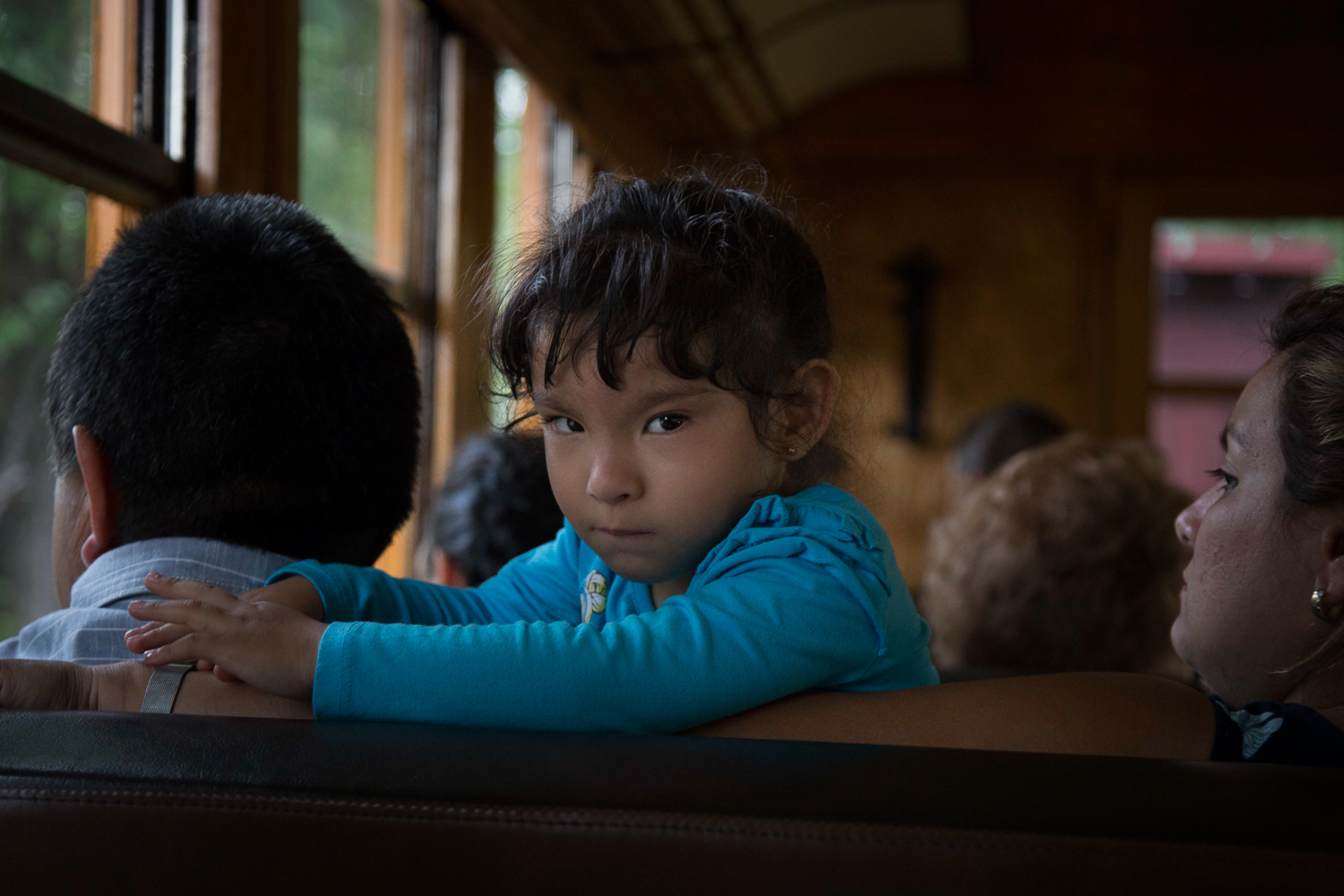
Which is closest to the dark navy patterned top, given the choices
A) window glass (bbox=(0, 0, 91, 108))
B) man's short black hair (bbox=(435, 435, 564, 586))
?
man's short black hair (bbox=(435, 435, 564, 586))

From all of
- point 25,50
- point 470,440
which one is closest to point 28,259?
point 25,50

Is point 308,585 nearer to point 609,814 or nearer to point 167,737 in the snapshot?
point 167,737

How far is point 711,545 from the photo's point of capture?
0.99 m

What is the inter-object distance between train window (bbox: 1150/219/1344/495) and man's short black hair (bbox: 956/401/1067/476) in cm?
218

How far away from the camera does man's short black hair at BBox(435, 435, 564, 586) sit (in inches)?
65.1

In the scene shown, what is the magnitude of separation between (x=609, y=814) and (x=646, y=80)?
4.05m

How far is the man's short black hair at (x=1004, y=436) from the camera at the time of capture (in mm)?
3621

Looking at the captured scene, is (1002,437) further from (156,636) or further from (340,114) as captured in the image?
(156,636)

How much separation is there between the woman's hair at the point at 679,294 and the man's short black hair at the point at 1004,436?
105 inches

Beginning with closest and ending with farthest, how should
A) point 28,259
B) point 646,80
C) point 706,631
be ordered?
point 706,631 → point 28,259 → point 646,80

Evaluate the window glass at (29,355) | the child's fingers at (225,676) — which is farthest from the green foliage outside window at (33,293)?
the child's fingers at (225,676)

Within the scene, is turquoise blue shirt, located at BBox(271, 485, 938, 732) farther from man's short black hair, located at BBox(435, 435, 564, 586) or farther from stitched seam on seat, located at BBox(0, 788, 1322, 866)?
man's short black hair, located at BBox(435, 435, 564, 586)

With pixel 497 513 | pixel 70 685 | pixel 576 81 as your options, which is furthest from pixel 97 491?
pixel 576 81

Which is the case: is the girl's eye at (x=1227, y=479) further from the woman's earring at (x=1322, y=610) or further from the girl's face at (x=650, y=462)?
the girl's face at (x=650, y=462)
